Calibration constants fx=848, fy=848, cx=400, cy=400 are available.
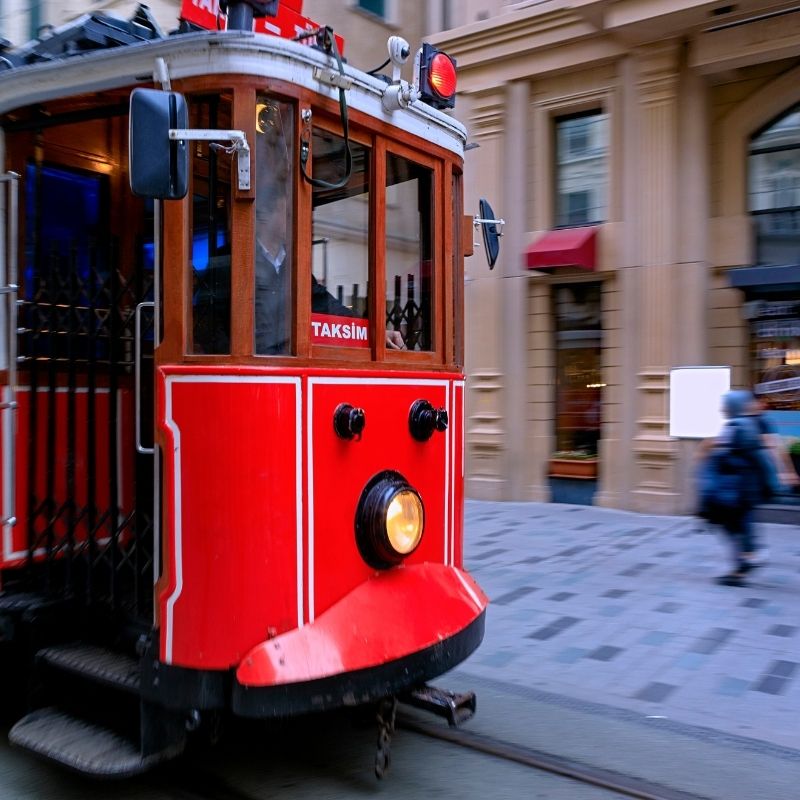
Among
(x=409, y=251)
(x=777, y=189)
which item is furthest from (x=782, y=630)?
(x=777, y=189)

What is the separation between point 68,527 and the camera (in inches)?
160

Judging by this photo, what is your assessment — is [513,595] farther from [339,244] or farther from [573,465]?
[573,465]

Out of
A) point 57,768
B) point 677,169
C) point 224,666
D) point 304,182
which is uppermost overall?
point 677,169

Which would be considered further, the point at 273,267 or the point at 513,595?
the point at 513,595

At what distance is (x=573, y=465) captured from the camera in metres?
11.6

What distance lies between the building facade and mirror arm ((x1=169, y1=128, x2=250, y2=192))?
8.23 meters

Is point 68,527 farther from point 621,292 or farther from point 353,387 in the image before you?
point 621,292

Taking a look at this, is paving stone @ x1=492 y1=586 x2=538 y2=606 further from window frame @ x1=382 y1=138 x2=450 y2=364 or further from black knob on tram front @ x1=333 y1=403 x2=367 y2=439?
black knob on tram front @ x1=333 y1=403 x2=367 y2=439

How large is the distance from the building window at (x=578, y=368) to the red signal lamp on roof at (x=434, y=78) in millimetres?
7764

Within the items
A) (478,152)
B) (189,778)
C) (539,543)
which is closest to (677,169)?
(478,152)

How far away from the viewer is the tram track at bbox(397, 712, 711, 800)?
362cm

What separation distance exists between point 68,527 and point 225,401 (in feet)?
4.69

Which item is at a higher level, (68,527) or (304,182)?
(304,182)

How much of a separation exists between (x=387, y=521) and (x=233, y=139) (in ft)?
5.37
